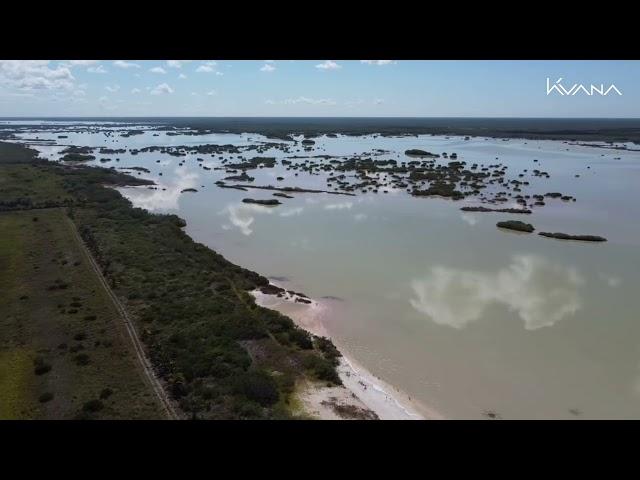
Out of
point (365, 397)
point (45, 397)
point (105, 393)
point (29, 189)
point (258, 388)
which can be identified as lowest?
point (365, 397)

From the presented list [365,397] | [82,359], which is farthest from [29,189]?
[365,397]

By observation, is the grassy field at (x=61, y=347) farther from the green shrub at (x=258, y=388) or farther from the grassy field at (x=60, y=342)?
the green shrub at (x=258, y=388)

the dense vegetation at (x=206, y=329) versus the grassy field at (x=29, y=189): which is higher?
the grassy field at (x=29, y=189)

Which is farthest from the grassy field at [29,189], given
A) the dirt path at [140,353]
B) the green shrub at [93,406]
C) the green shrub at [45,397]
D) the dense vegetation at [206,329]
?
the green shrub at [93,406]

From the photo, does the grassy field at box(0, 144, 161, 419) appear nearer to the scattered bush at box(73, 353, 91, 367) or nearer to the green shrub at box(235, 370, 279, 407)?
the scattered bush at box(73, 353, 91, 367)

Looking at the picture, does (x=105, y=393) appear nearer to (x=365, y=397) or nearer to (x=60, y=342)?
(x=60, y=342)

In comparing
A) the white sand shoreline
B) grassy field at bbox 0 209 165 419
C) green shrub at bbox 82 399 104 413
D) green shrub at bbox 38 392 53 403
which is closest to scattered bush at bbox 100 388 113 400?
grassy field at bbox 0 209 165 419

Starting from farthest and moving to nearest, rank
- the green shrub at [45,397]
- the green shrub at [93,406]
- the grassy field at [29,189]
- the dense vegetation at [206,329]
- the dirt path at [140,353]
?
the grassy field at [29,189] → the dense vegetation at [206,329] → the green shrub at [45,397] → the dirt path at [140,353] → the green shrub at [93,406]
